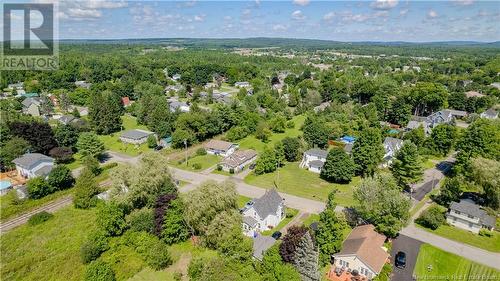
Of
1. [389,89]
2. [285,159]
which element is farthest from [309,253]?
[389,89]

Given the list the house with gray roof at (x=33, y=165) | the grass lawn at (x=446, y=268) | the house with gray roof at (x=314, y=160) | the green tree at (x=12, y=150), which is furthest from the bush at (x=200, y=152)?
the grass lawn at (x=446, y=268)

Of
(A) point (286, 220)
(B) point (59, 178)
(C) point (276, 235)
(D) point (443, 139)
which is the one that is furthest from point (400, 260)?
(B) point (59, 178)

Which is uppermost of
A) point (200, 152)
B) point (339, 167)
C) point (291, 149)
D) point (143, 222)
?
point (291, 149)

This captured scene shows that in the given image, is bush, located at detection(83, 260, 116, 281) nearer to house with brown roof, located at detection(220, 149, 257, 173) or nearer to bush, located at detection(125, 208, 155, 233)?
bush, located at detection(125, 208, 155, 233)

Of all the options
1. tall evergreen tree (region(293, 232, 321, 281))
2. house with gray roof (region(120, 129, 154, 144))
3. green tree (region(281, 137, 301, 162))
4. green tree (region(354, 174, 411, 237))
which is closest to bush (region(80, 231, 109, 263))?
tall evergreen tree (region(293, 232, 321, 281))

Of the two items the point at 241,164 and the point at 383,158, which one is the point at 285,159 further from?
the point at 383,158

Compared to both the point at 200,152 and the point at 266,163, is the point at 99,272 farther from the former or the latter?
the point at 200,152
